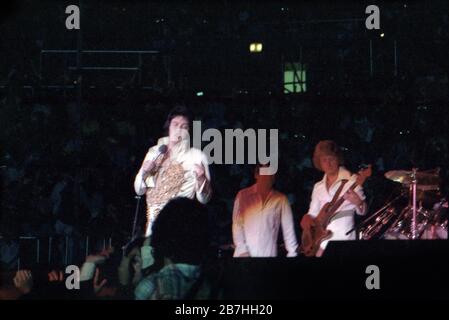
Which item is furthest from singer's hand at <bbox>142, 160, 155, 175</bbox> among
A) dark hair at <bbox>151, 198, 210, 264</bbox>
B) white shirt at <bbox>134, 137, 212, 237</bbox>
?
dark hair at <bbox>151, 198, 210, 264</bbox>

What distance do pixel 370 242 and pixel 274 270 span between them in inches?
22.1

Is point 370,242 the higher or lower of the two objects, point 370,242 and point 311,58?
the lower

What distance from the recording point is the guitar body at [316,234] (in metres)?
7.58

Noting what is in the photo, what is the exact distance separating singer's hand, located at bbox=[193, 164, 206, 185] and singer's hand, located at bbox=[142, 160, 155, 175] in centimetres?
37

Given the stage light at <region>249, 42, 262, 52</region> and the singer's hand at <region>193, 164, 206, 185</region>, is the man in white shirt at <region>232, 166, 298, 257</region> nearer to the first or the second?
the singer's hand at <region>193, 164, 206, 185</region>

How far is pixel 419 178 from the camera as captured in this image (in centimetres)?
761

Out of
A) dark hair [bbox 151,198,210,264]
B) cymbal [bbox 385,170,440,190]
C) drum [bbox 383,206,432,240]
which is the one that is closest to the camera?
dark hair [bbox 151,198,210,264]

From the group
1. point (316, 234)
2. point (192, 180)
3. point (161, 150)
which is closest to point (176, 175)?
point (192, 180)

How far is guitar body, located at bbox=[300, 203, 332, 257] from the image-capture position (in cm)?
758

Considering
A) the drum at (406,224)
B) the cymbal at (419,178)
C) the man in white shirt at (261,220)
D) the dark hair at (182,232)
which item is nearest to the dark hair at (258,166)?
the man in white shirt at (261,220)

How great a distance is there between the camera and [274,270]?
5.36 m

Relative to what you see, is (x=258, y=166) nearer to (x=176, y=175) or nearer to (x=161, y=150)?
(x=176, y=175)
